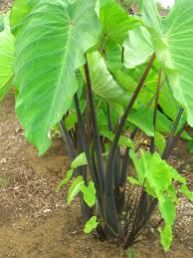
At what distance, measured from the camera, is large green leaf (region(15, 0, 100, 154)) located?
1.48m

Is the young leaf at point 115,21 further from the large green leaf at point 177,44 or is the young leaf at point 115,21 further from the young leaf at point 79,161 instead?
the young leaf at point 79,161

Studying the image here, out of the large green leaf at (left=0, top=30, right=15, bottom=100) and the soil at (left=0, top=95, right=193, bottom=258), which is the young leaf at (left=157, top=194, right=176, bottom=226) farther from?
the large green leaf at (left=0, top=30, right=15, bottom=100)

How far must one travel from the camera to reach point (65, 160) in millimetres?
3109

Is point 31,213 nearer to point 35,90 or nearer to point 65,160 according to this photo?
point 65,160

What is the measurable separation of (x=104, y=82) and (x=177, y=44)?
26 centimetres

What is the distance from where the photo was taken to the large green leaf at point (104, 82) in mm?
1717

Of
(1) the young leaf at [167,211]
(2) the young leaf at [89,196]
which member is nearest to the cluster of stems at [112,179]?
(2) the young leaf at [89,196]

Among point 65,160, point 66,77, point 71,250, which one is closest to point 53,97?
point 66,77

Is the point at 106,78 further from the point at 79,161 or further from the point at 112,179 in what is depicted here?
the point at 112,179

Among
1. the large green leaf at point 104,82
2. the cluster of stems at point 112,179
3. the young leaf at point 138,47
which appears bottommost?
the cluster of stems at point 112,179

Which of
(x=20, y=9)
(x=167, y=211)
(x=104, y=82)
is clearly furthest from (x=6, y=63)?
(x=167, y=211)

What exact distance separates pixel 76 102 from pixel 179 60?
39cm

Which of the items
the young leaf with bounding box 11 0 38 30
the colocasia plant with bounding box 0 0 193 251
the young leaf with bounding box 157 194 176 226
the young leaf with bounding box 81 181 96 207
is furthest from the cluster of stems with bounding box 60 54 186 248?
the young leaf with bounding box 11 0 38 30

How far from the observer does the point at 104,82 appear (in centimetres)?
175
